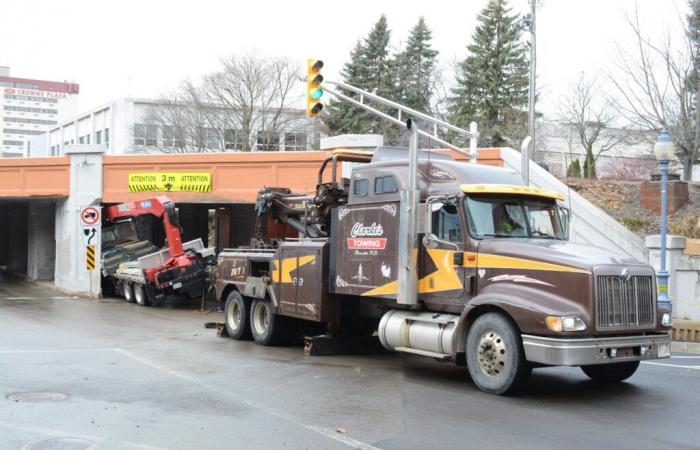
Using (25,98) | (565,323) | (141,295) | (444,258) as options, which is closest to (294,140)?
(141,295)

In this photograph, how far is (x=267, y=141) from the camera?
5041cm

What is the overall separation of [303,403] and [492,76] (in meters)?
42.0

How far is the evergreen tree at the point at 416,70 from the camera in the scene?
5131 centimetres

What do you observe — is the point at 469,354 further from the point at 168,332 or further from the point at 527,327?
the point at 168,332

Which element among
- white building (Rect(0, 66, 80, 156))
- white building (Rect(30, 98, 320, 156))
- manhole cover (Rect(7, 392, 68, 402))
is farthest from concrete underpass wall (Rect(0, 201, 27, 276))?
white building (Rect(0, 66, 80, 156))

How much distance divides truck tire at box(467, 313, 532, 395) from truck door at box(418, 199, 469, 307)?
0.68m

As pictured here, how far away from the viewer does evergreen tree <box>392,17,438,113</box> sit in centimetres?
5131

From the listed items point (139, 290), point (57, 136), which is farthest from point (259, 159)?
point (57, 136)

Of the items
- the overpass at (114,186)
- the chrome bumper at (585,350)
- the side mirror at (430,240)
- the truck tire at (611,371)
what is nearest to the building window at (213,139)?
the overpass at (114,186)

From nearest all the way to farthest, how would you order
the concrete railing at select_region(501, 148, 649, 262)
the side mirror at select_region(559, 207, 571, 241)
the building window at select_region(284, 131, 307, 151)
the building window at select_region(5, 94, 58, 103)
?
the side mirror at select_region(559, 207, 571, 241), the concrete railing at select_region(501, 148, 649, 262), the building window at select_region(284, 131, 307, 151), the building window at select_region(5, 94, 58, 103)

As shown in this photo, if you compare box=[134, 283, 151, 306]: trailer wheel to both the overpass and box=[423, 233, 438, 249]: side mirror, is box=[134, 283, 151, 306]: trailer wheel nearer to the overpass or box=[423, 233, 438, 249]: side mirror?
the overpass

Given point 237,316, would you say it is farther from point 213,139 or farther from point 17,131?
point 17,131

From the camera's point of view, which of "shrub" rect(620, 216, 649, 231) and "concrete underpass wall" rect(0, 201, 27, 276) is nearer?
A: "shrub" rect(620, 216, 649, 231)

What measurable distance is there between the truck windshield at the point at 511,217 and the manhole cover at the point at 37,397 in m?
5.63
